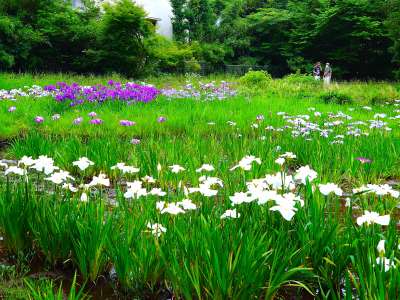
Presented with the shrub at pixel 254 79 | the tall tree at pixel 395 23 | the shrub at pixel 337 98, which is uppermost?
the tall tree at pixel 395 23

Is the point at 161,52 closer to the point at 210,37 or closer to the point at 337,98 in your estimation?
the point at 337,98

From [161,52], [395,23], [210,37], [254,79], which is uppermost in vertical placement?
[395,23]

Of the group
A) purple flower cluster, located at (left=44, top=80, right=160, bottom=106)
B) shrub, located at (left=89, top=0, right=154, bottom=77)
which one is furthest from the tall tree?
purple flower cluster, located at (left=44, top=80, right=160, bottom=106)

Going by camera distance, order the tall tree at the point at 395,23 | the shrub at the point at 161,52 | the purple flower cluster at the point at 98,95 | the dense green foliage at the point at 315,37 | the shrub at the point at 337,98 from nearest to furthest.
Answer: the purple flower cluster at the point at 98,95 → the shrub at the point at 337,98 → the shrub at the point at 161,52 → the tall tree at the point at 395,23 → the dense green foliage at the point at 315,37

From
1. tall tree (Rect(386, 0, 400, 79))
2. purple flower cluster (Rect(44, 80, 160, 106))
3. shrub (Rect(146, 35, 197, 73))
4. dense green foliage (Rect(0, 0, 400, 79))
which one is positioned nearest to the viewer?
purple flower cluster (Rect(44, 80, 160, 106))

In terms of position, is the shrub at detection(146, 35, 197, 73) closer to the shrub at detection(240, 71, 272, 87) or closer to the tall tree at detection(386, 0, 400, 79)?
the shrub at detection(240, 71, 272, 87)

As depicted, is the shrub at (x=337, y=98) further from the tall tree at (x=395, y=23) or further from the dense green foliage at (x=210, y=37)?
the tall tree at (x=395, y=23)

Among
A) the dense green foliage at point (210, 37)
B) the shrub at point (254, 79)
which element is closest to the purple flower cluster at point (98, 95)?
the shrub at point (254, 79)

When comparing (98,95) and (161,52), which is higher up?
(161,52)

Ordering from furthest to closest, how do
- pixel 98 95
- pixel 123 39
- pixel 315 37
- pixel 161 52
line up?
pixel 315 37 < pixel 161 52 < pixel 123 39 < pixel 98 95

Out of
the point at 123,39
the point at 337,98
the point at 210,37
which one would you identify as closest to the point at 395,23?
the point at 337,98

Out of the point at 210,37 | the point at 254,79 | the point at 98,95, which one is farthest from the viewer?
the point at 210,37

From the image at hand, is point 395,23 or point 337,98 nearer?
point 337,98

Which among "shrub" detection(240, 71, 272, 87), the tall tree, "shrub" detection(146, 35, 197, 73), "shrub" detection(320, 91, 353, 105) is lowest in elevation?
"shrub" detection(320, 91, 353, 105)
